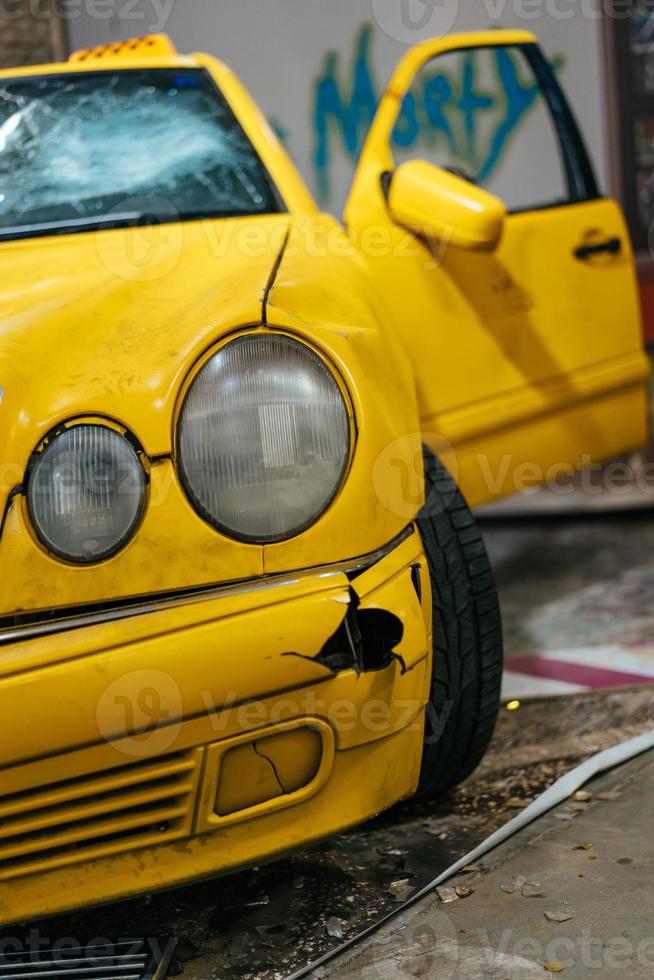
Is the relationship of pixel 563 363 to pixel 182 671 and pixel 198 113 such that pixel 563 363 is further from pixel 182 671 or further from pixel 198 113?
pixel 182 671

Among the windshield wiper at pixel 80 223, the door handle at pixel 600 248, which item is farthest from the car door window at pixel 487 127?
the windshield wiper at pixel 80 223

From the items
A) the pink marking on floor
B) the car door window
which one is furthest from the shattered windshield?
the car door window

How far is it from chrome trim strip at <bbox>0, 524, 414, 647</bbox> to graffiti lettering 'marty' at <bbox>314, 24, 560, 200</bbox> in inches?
209

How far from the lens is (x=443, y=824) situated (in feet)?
6.79

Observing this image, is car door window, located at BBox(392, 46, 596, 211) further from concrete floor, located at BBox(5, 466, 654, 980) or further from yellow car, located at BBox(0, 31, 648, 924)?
yellow car, located at BBox(0, 31, 648, 924)

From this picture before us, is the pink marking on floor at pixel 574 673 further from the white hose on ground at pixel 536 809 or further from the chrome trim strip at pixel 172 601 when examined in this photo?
the chrome trim strip at pixel 172 601

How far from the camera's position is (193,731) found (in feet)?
4.88

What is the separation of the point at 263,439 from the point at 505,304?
1390 mm

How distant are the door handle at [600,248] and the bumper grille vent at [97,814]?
1.94 meters

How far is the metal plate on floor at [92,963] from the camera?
1664 mm

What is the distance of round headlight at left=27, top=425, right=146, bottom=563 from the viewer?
4.89 feet

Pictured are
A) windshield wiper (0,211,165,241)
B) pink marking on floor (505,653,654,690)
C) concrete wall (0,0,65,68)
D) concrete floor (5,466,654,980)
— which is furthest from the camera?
concrete wall (0,0,65,68)

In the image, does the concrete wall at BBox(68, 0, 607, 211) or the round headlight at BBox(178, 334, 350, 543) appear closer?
the round headlight at BBox(178, 334, 350, 543)

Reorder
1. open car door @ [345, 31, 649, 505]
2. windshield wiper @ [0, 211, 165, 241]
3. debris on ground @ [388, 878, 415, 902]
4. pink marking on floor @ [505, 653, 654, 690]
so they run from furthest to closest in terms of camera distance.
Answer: pink marking on floor @ [505, 653, 654, 690] → open car door @ [345, 31, 649, 505] → windshield wiper @ [0, 211, 165, 241] → debris on ground @ [388, 878, 415, 902]
